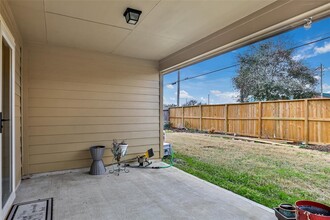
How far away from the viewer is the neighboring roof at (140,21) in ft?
7.27

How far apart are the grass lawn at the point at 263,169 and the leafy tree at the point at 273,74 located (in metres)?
1.22

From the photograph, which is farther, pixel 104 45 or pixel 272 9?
pixel 104 45

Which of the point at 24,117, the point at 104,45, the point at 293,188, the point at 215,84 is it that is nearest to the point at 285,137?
the point at 293,188

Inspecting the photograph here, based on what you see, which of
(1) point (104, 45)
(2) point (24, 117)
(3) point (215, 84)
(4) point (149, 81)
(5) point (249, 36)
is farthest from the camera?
(3) point (215, 84)

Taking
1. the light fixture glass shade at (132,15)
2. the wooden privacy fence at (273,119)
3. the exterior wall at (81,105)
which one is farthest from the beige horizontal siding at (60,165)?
the wooden privacy fence at (273,119)

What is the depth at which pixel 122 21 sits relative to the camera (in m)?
2.68

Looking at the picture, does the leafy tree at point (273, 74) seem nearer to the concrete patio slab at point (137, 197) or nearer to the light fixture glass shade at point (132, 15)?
the concrete patio slab at point (137, 197)

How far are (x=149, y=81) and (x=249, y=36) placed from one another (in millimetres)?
2604

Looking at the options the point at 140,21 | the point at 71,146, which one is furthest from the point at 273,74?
the point at 71,146

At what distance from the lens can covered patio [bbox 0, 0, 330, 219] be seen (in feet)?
7.35

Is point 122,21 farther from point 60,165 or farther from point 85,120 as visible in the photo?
point 60,165

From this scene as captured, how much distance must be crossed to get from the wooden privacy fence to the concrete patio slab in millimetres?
2301

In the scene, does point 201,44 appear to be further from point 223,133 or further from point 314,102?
point 223,133

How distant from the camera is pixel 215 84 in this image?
5.89 m
